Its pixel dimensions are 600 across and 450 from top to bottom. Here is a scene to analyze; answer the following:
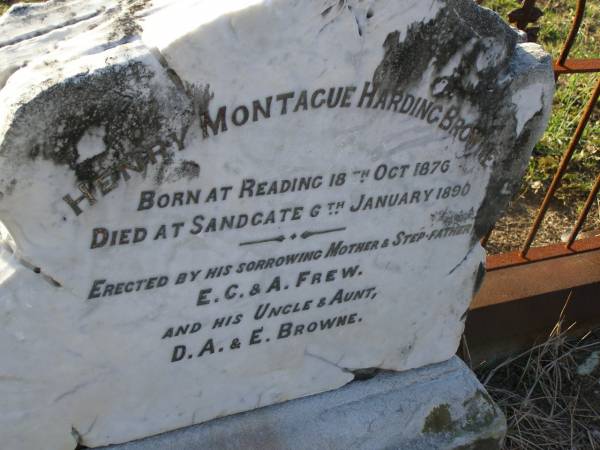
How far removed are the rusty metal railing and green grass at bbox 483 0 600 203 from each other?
0.53 meters

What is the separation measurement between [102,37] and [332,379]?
1.02 metres

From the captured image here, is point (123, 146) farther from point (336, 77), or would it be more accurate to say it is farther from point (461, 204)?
point (461, 204)

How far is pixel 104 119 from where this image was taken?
1202mm

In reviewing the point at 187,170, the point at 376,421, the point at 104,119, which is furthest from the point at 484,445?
the point at 104,119

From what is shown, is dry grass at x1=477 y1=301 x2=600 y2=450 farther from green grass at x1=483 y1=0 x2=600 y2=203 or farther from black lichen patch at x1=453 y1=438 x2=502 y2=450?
green grass at x1=483 y1=0 x2=600 y2=203

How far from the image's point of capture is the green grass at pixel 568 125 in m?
3.01

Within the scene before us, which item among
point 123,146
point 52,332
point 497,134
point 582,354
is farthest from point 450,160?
point 582,354

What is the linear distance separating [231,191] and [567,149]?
136 centimetres

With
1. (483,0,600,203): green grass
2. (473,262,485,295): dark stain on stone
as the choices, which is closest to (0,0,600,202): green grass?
(483,0,600,203): green grass

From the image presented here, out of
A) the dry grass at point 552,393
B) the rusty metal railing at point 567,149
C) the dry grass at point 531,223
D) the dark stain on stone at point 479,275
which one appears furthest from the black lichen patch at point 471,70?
the dry grass at point 531,223

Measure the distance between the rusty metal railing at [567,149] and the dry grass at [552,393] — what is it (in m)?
0.26

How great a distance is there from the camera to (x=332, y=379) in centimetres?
184

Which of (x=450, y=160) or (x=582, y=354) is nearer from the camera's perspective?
(x=450, y=160)

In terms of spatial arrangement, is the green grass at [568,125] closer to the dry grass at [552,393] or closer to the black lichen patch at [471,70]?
the dry grass at [552,393]
